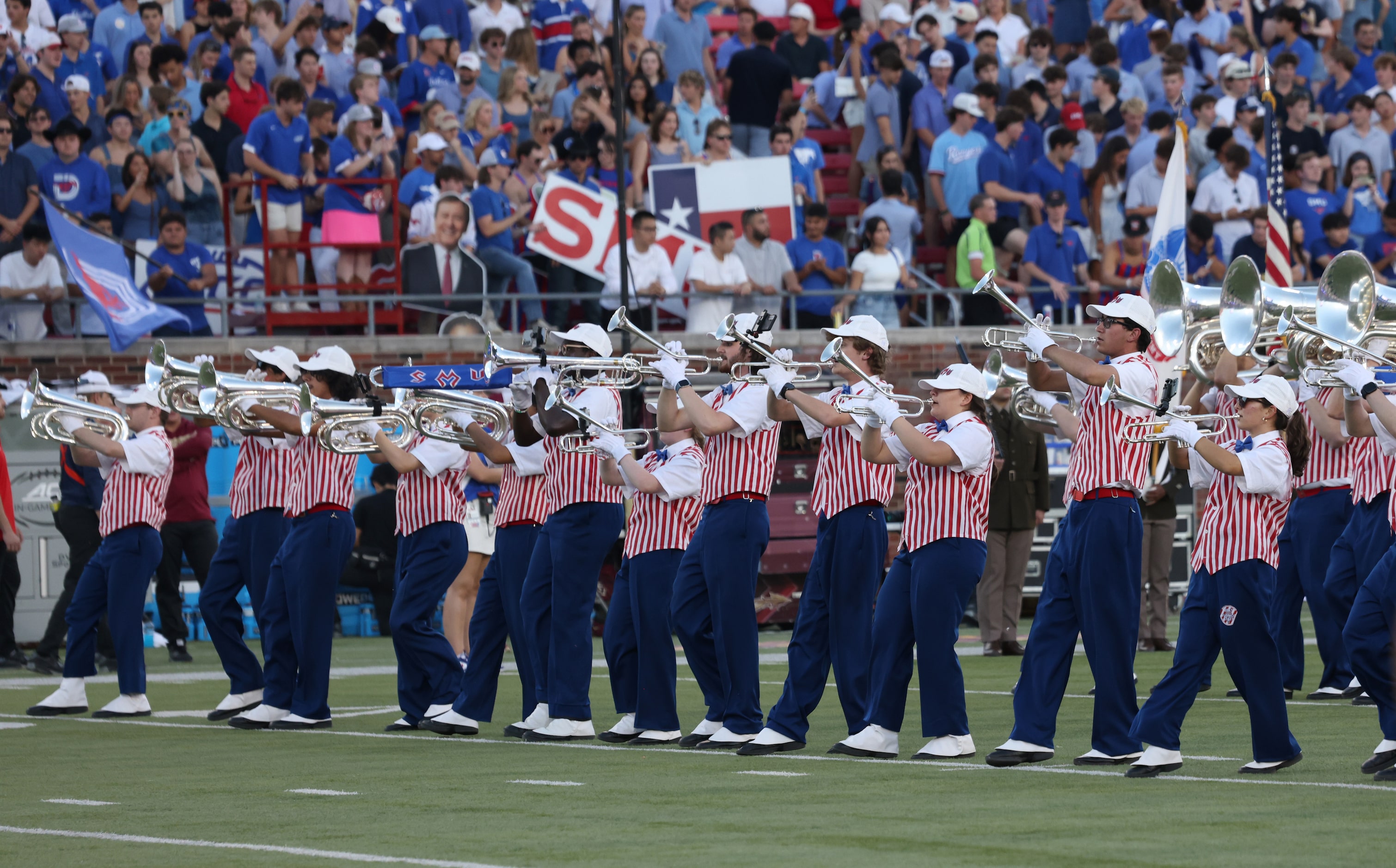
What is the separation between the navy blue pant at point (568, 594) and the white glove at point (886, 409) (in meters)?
1.88

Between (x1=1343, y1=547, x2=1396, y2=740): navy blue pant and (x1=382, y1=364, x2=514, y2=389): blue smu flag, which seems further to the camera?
(x1=382, y1=364, x2=514, y2=389): blue smu flag

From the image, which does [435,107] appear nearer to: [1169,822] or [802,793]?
[802,793]

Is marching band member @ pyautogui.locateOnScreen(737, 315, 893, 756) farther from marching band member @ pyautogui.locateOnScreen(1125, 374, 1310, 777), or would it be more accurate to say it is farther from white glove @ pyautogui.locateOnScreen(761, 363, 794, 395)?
marching band member @ pyautogui.locateOnScreen(1125, 374, 1310, 777)

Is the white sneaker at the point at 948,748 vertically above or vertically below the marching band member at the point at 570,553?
below

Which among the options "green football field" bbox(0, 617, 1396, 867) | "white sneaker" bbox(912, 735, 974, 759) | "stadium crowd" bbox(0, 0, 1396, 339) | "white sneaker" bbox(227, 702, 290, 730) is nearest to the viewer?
"green football field" bbox(0, 617, 1396, 867)

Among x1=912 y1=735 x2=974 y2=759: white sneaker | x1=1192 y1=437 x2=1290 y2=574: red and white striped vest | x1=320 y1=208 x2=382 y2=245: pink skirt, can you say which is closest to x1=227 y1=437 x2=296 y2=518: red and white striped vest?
x1=912 y1=735 x2=974 y2=759: white sneaker

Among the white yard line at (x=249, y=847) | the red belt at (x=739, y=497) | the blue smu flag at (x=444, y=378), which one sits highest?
the blue smu flag at (x=444, y=378)

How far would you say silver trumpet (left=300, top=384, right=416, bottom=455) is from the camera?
11.3 m

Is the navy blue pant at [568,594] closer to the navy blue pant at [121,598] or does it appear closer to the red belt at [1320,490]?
the navy blue pant at [121,598]

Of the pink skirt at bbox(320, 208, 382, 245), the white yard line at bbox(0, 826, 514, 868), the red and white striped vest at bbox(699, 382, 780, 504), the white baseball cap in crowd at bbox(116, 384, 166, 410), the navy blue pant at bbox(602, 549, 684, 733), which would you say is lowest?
the white yard line at bbox(0, 826, 514, 868)

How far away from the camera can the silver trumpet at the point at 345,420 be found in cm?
1130

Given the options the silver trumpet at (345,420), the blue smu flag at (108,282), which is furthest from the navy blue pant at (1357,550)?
the blue smu flag at (108,282)

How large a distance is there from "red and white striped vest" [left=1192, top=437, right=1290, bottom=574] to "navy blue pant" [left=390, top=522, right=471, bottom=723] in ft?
14.4

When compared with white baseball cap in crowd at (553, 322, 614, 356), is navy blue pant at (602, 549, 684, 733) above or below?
below
